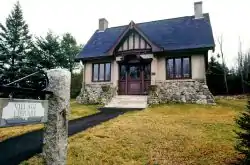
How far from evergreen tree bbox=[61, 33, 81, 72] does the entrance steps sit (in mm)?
21990

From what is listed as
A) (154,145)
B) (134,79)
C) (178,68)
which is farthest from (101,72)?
(154,145)

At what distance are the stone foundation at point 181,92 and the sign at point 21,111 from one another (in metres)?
13.6

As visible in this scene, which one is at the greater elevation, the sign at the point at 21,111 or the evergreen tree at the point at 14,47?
the evergreen tree at the point at 14,47

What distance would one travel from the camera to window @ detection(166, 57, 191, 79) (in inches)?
671

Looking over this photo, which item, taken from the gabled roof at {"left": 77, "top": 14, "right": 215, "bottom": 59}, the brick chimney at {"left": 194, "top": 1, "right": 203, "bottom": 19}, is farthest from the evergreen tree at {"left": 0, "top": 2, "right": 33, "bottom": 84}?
the brick chimney at {"left": 194, "top": 1, "right": 203, "bottom": 19}

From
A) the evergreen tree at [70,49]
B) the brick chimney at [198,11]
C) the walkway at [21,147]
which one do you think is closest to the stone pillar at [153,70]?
the brick chimney at [198,11]

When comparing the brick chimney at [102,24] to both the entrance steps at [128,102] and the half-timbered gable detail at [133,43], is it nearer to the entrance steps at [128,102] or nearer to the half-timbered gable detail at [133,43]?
the half-timbered gable detail at [133,43]

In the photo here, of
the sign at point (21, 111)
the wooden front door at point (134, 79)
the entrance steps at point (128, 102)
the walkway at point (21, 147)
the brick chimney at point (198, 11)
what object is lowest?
the walkway at point (21, 147)

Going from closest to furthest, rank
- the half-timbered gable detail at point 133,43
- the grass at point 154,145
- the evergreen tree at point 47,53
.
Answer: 1. the grass at point 154,145
2. the half-timbered gable detail at point 133,43
3. the evergreen tree at point 47,53

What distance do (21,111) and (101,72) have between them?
1707 centimetres

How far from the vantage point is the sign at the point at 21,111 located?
251 cm

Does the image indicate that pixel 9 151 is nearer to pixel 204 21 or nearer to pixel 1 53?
pixel 204 21

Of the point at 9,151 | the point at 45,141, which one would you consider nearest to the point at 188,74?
the point at 9,151

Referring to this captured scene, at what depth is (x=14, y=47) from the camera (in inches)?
1003
